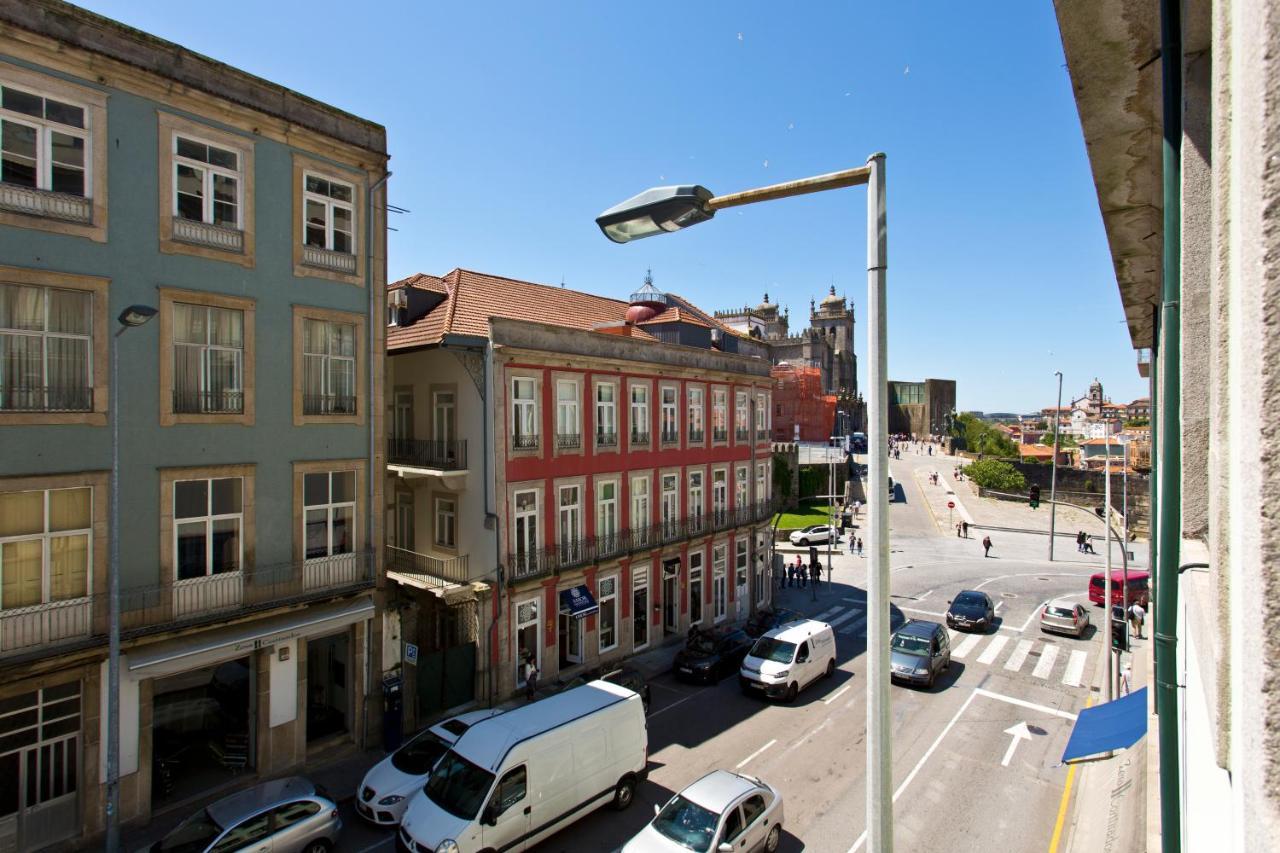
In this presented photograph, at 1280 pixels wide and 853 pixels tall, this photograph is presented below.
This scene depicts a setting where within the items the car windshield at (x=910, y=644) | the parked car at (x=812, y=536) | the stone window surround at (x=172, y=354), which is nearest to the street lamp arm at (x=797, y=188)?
the stone window surround at (x=172, y=354)

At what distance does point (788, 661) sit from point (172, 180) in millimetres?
19686

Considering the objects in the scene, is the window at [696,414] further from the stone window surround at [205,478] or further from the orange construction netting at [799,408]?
the orange construction netting at [799,408]

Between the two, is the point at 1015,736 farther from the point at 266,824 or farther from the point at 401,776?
the point at 266,824

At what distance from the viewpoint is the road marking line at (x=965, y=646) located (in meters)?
25.5

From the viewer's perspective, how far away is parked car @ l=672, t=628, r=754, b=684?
72.4 feet

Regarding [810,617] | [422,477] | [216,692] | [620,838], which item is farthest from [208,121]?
[810,617]

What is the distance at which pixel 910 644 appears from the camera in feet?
73.4

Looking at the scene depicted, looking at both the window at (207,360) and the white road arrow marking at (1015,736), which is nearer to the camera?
the window at (207,360)

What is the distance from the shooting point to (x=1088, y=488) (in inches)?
2670

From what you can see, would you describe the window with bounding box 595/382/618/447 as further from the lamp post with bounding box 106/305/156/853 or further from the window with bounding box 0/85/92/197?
the window with bounding box 0/85/92/197

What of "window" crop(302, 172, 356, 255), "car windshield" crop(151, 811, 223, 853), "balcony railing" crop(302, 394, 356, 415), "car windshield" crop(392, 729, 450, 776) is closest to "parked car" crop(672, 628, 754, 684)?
"car windshield" crop(392, 729, 450, 776)

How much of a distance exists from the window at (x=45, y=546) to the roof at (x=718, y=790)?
1204 cm

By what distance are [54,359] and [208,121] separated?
19.4 ft

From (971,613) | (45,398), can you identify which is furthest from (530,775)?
(971,613)
